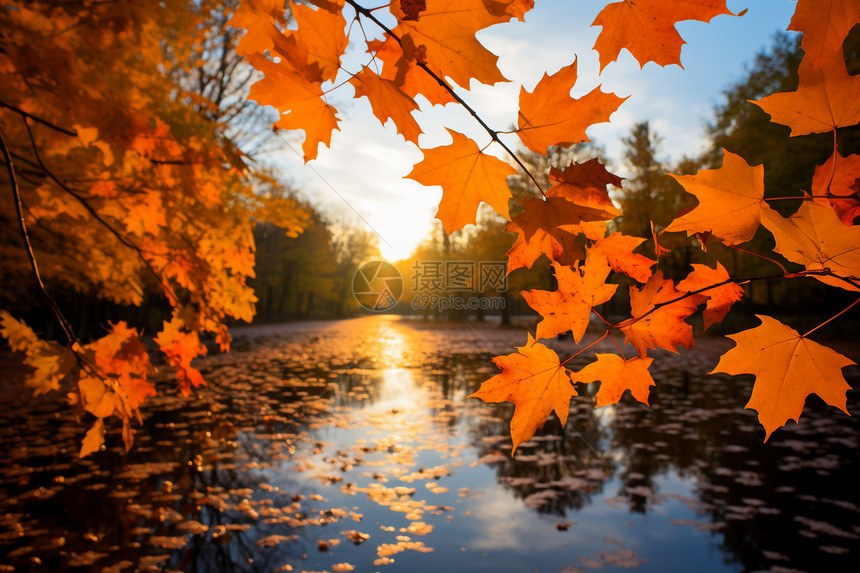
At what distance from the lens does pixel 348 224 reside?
4828 cm

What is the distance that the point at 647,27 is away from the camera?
91 centimetres

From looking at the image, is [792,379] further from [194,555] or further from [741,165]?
[194,555]

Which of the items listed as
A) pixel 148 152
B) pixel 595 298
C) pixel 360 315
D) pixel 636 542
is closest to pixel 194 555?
pixel 148 152

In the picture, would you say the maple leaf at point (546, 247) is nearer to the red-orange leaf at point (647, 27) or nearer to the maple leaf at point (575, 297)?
the maple leaf at point (575, 297)

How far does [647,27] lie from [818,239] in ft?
1.71

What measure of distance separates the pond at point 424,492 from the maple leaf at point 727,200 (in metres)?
3.11

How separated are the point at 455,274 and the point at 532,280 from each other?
4.70 metres

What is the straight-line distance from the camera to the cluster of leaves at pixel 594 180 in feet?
2.43

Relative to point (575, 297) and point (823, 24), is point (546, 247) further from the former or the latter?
point (823, 24)

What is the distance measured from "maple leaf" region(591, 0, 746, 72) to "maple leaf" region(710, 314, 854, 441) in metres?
0.57

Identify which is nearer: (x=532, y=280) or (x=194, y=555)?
(x=194, y=555)

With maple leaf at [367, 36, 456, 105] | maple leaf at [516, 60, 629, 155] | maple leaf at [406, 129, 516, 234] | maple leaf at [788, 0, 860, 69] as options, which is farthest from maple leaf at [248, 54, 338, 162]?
maple leaf at [788, 0, 860, 69]

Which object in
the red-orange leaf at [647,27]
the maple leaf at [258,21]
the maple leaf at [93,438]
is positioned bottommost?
the maple leaf at [93,438]

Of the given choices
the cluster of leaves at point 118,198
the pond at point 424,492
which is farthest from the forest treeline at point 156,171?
the pond at point 424,492
